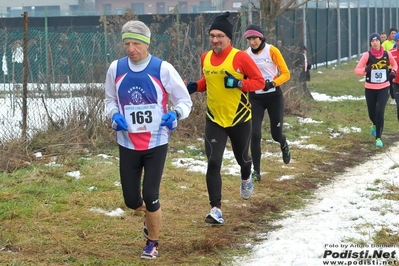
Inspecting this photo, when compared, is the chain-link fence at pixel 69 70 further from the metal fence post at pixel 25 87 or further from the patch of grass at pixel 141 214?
the patch of grass at pixel 141 214

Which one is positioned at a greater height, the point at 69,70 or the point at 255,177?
the point at 69,70

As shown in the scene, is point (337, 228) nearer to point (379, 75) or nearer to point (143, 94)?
point (143, 94)

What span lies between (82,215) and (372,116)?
686cm

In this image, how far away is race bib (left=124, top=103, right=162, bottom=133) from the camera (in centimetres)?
631

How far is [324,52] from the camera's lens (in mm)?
33250

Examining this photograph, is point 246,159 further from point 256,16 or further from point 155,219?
point 256,16

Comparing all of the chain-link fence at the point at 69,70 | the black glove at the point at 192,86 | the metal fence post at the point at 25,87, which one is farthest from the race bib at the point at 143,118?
the metal fence post at the point at 25,87

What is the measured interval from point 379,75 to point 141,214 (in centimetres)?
609

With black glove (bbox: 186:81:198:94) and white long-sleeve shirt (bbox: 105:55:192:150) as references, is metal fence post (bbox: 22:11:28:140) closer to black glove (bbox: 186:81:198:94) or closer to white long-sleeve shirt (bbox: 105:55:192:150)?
black glove (bbox: 186:81:198:94)

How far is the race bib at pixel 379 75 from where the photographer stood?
41.2 ft

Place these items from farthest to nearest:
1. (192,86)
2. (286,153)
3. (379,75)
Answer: (379,75), (286,153), (192,86)

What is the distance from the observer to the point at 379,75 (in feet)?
41.2

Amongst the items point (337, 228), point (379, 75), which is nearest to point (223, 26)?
point (337, 228)

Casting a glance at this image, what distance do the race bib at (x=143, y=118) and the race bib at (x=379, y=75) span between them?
704 centimetres
